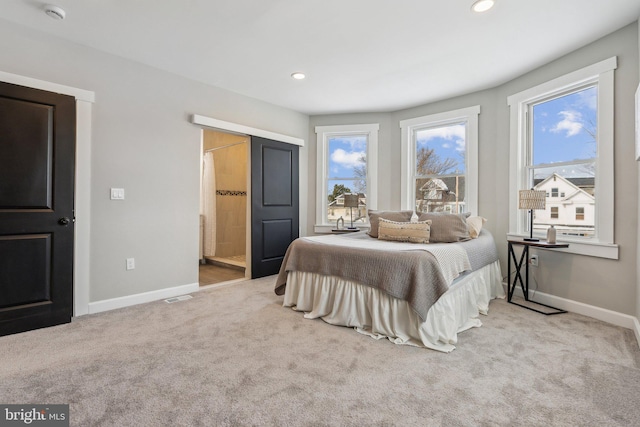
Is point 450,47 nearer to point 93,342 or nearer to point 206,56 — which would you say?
point 206,56

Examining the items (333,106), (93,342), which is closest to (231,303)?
(93,342)

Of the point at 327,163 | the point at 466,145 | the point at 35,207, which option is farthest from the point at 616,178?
the point at 35,207

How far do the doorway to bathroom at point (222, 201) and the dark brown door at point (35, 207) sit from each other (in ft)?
8.66

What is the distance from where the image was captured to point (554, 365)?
1.95m

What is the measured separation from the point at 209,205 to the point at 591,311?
521 cm

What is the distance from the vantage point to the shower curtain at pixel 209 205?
17.7 ft

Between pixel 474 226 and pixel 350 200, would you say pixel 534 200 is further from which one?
pixel 350 200

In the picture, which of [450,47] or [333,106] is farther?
[333,106]

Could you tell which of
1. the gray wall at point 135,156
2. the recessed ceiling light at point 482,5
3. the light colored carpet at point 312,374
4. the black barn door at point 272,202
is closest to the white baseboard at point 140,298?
the gray wall at point 135,156

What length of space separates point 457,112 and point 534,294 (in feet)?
7.72

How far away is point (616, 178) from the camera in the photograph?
264cm

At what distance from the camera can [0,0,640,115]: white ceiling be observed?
7.52ft

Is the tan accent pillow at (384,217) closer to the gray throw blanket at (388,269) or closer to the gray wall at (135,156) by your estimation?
the gray throw blanket at (388,269)

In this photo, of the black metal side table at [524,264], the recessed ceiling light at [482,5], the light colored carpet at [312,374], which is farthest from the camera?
the black metal side table at [524,264]
